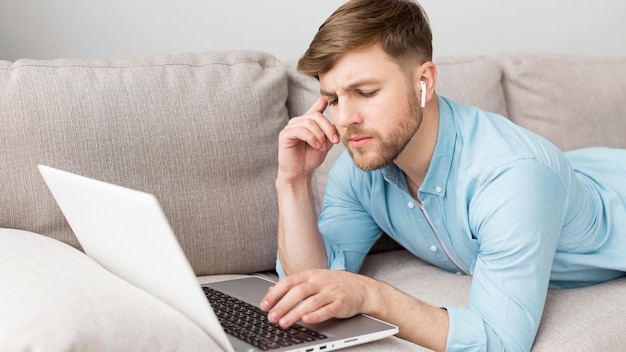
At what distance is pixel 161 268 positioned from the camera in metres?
1.19

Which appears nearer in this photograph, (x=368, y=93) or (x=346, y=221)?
(x=368, y=93)

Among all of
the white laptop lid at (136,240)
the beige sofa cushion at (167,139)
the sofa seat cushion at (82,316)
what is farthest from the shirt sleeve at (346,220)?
the sofa seat cushion at (82,316)

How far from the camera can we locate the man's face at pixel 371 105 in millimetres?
1611

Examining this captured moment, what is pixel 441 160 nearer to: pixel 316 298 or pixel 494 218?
pixel 494 218

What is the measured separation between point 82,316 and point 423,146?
861mm

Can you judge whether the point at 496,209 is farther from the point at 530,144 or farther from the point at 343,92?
the point at 343,92

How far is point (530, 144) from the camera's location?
1.63m

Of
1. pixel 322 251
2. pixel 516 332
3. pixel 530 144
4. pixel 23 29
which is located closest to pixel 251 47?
pixel 23 29

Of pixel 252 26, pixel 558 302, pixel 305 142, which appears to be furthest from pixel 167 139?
pixel 558 302

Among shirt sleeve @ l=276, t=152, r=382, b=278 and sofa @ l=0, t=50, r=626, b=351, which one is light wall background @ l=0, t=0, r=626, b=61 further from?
shirt sleeve @ l=276, t=152, r=382, b=278

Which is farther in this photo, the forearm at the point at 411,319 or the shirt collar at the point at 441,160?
the shirt collar at the point at 441,160

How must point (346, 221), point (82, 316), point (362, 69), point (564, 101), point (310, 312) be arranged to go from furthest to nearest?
point (564, 101)
point (346, 221)
point (362, 69)
point (310, 312)
point (82, 316)

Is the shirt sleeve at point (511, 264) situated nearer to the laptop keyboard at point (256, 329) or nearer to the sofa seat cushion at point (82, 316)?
the laptop keyboard at point (256, 329)

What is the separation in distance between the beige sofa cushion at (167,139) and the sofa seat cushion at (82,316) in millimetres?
472
